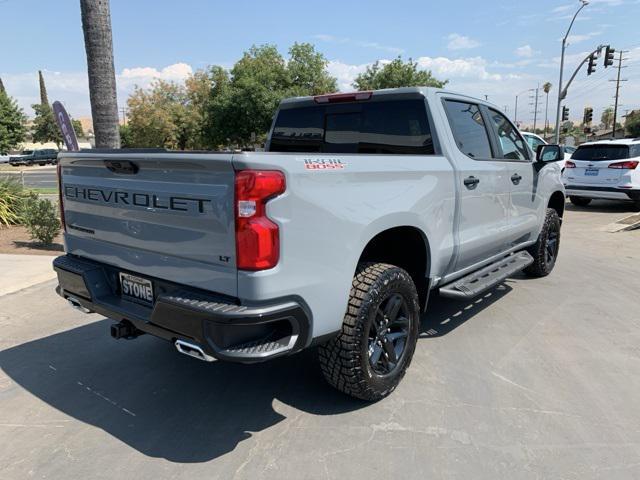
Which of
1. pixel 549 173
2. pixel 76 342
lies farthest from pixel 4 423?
pixel 549 173

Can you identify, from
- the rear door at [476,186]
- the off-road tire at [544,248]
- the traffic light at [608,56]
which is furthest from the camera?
the traffic light at [608,56]

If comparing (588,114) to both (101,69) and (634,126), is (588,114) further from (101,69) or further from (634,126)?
(634,126)

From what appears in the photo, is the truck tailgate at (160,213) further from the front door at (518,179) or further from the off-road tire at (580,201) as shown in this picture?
the off-road tire at (580,201)

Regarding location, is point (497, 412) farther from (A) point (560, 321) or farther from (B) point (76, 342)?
(B) point (76, 342)

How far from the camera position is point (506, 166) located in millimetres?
4855

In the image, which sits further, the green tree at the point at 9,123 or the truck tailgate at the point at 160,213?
the green tree at the point at 9,123

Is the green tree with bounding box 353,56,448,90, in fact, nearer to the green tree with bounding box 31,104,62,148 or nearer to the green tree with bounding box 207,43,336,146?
the green tree with bounding box 207,43,336,146

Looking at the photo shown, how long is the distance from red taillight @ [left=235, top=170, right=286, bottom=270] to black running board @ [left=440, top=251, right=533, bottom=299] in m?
2.00

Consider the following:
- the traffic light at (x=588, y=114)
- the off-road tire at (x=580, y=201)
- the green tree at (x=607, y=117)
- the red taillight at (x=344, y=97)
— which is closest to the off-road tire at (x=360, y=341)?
the red taillight at (x=344, y=97)

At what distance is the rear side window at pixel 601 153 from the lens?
12219 mm

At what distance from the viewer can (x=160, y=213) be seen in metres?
2.85

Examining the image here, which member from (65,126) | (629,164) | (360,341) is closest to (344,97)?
(360,341)

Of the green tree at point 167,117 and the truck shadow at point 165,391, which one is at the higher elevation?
the green tree at point 167,117

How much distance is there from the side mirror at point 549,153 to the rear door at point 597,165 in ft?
25.8
